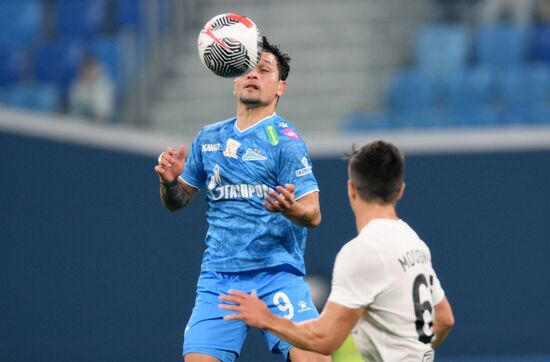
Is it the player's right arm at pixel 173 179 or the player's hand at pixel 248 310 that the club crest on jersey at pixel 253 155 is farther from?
the player's hand at pixel 248 310

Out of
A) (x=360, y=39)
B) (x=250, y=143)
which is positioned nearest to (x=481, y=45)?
(x=360, y=39)

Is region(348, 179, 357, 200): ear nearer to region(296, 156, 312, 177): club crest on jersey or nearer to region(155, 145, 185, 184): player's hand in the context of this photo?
region(296, 156, 312, 177): club crest on jersey

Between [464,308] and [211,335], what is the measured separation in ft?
19.7

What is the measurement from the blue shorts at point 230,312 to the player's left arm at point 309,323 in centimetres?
137

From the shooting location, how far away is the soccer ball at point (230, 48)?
20.3 feet

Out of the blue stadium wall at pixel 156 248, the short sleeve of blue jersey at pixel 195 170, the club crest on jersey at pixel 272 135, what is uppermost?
the club crest on jersey at pixel 272 135

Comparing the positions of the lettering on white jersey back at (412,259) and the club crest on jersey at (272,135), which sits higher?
the club crest on jersey at (272,135)

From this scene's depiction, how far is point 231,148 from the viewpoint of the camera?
6328 millimetres

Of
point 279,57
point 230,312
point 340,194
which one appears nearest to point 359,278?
point 230,312

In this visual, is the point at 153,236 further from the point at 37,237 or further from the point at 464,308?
the point at 464,308

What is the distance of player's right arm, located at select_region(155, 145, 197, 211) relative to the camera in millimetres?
6219

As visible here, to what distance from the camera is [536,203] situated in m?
11.6

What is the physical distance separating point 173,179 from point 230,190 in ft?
1.04

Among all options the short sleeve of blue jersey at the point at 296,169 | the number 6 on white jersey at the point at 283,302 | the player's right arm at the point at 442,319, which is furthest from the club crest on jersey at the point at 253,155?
the player's right arm at the point at 442,319
